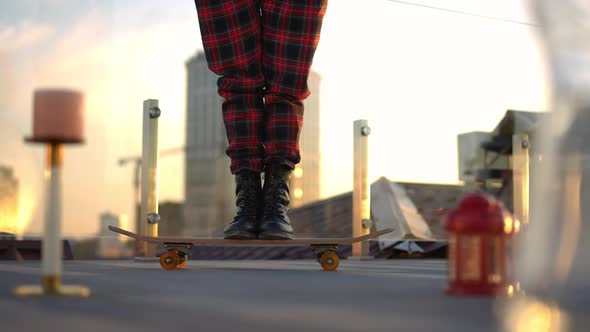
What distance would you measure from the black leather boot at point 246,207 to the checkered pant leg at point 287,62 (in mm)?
81

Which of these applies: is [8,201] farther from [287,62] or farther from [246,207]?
[287,62]

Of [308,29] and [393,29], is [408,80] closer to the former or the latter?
[393,29]

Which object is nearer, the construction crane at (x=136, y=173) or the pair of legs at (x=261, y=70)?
the pair of legs at (x=261, y=70)

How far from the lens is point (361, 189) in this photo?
3.86 m

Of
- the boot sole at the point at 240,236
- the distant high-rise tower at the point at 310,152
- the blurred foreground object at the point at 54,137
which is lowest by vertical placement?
the boot sole at the point at 240,236

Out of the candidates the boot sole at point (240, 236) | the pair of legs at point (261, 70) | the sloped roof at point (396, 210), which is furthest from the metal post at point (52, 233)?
the sloped roof at point (396, 210)

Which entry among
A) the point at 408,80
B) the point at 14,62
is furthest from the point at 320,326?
the point at 408,80

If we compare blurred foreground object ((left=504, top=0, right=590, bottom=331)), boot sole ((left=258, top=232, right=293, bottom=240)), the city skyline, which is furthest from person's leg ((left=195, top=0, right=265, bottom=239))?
the city skyline

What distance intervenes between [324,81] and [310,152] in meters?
0.41

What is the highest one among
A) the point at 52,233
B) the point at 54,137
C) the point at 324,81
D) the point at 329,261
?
the point at 324,81

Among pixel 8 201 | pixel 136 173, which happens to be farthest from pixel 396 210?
pixel 8 201

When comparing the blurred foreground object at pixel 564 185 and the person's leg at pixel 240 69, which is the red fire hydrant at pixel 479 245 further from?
the person's leg at pixel 240 69

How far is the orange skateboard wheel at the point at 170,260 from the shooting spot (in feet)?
6.73

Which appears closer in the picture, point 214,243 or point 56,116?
point 56,116
